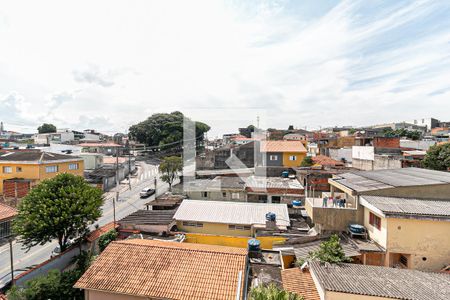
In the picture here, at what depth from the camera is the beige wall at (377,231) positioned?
11.0 m

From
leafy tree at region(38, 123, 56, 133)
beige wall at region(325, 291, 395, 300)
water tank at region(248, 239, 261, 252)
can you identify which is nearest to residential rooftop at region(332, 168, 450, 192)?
water tank at region(248, 239, 261, 252)

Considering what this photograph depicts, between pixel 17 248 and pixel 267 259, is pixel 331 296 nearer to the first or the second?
pixel 267 259

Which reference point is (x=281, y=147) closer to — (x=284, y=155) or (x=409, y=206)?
(x=284, y=155)

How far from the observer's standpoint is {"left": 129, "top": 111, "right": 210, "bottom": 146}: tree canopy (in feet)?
177

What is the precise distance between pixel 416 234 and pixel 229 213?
10429mm

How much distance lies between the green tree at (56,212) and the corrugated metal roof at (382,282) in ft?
41.2

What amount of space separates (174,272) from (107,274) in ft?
8.82

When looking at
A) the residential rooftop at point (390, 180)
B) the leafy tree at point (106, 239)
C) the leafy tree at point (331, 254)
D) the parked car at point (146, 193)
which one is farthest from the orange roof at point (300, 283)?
the parked car at point (146, 193)

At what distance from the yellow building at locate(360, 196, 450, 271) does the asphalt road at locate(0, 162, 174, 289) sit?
1821cm

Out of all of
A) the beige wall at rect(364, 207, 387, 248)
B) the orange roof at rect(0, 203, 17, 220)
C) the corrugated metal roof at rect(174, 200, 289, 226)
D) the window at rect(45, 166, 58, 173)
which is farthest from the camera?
the window at rect(45, 166, 58, 173)

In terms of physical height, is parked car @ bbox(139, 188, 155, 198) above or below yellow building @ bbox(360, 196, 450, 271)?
below

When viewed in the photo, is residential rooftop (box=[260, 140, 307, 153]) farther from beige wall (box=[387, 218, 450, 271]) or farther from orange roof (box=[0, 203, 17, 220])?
orange roof (box=[0, 203, 17, 220])

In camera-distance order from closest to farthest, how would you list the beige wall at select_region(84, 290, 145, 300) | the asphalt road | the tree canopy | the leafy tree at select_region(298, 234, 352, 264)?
the beige wall at select_region(84, 290, 145, 300), the leafy tree at select_region(298, 234, 352, 264), the asphalt road, the tree canopy

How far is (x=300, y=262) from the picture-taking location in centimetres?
1095
